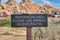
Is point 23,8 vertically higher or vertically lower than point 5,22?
higher

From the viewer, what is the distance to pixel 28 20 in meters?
8.39

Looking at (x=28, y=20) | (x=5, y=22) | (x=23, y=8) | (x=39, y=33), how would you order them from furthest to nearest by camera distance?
1. (x=23, y=8)
2. (x=5, y=22)
3. (x=39, y=33)
4. (x=28, y=20)

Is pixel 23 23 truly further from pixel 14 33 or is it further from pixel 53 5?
pixel 53 5

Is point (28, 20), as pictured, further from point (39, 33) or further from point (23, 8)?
point (23, 8)

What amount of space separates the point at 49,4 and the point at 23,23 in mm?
5633

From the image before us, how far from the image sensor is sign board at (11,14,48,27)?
8312 mm

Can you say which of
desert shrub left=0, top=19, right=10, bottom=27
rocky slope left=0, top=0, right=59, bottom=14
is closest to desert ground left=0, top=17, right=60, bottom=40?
desert shrub left=0, top=19, right=10, bottom=27

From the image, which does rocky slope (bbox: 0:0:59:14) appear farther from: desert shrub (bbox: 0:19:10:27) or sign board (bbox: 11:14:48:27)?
sign board (bbox: 11:14:48:27)

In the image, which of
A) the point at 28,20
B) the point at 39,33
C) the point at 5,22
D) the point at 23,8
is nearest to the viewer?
the point at 28,20

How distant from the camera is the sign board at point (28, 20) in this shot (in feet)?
27.3

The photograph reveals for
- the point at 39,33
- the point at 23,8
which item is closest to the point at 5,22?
the point at 23,8

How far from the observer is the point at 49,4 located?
1372cm

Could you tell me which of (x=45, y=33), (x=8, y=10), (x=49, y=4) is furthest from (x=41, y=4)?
(x=45, y=33)

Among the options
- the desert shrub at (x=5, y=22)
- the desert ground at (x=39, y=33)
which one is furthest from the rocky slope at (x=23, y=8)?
the desert ground at (x=39, y=33)
